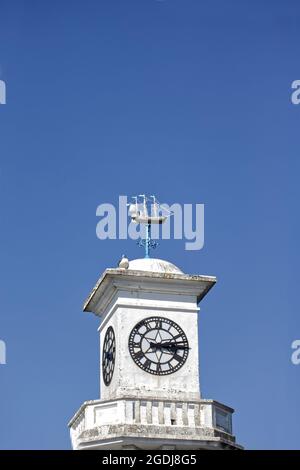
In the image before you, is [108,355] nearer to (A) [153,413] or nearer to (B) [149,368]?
(B) [149,368]

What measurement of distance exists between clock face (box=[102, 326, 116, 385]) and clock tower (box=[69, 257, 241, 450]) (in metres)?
0.03

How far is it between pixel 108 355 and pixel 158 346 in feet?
5.22

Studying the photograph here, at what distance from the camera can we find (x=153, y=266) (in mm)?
38281

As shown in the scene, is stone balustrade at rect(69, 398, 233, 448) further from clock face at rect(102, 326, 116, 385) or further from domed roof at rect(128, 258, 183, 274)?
domed roof at rect(128, 258, 183, 274)

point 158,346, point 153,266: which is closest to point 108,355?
point 158,346

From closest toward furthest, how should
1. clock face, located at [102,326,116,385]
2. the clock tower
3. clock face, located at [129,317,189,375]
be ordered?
1. the clock tower
2. clock face, located at [129,317,189,375]
3. clock face, located at [102,326,116,385]

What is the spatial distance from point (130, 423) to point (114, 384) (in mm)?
2084

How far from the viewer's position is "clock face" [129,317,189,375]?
3678cm

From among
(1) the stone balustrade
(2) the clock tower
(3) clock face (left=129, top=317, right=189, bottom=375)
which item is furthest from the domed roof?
(1) the stone balustrade
